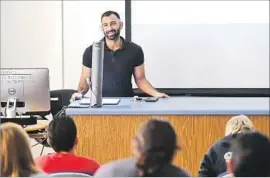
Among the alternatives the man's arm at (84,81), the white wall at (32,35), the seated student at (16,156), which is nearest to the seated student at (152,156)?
the seated student at (16,156)

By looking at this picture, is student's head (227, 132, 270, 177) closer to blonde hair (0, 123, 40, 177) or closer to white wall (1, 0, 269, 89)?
blonde hair (0, 123, 40, 177)

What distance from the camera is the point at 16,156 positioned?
6.15 ft

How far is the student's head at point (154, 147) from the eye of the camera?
170 cm

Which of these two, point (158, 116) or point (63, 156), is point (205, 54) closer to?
point (158, 116)

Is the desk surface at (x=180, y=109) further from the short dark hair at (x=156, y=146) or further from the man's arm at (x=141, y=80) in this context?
the short dark hair at (x=156, y=146)

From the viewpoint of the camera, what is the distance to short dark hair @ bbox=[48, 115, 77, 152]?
2.22 m

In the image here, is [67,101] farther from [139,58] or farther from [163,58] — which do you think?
[163,58]

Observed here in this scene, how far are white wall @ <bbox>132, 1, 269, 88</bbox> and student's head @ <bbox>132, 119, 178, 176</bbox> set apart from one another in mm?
3201

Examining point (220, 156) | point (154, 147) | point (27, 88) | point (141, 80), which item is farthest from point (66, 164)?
point (141, 80)

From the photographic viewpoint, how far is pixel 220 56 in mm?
4898

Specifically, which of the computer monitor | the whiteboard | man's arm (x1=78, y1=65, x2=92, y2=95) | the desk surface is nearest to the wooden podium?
the desk surface

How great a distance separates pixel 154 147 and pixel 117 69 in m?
2.19

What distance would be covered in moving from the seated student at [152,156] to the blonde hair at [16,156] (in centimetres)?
29

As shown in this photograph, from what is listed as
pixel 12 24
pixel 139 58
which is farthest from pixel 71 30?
pixel 139 58
